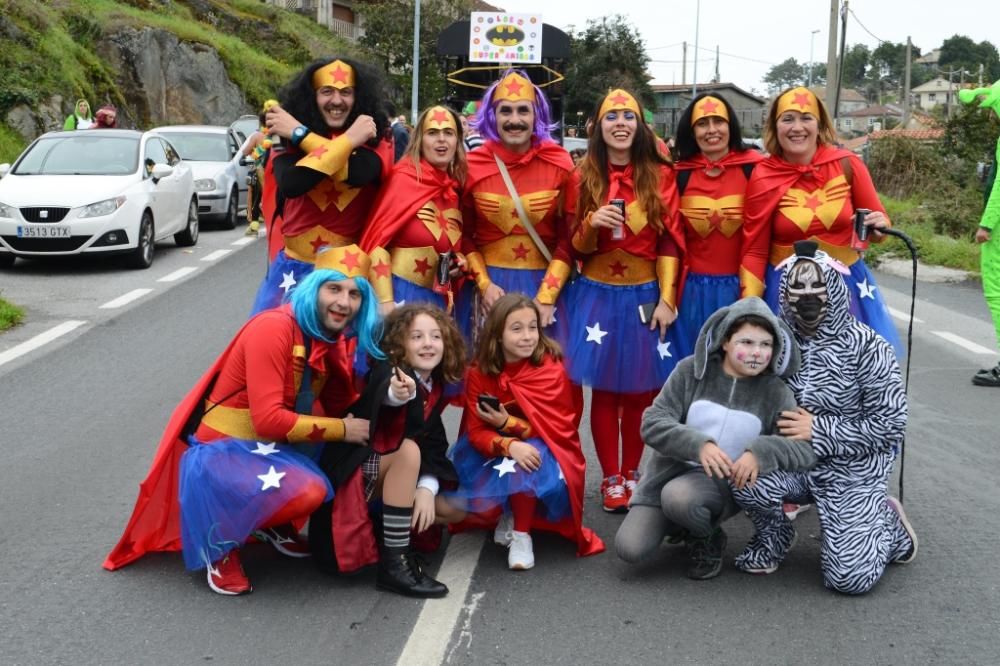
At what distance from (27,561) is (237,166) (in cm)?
1520

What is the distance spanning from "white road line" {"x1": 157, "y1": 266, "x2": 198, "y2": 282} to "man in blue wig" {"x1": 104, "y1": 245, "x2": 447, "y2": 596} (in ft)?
30.1

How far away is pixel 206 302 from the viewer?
1216cm

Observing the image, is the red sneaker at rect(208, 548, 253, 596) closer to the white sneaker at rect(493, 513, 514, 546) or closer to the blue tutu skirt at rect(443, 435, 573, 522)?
the blue tutu skirt at rect(443, 435, 573, 522)

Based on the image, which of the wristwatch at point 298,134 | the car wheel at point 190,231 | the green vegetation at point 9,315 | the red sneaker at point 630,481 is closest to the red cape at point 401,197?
the wristwatch at point 298,134

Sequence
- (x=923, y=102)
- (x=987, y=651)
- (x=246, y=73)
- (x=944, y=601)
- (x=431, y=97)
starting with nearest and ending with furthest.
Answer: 1. (x=987, y=651)
2. (x=944, y=601)
3. (x=246, y=73)
4. (x=431, y=97)
5. (x=923, y=102)

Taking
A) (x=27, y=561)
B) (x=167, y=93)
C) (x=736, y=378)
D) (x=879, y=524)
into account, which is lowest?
(x=27, y=561)

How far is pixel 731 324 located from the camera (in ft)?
15.6

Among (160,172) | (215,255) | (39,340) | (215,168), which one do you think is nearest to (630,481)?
(39,340)

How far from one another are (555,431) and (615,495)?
0.77 meters

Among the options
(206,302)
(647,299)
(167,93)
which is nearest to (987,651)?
(647,299)

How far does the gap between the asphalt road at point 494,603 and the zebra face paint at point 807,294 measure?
1.01 metres

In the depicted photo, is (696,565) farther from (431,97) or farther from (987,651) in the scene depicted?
(431,97)

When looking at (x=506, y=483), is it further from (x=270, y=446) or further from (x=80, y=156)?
(x=80, y=156)

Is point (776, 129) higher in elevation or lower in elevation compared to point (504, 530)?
higher
